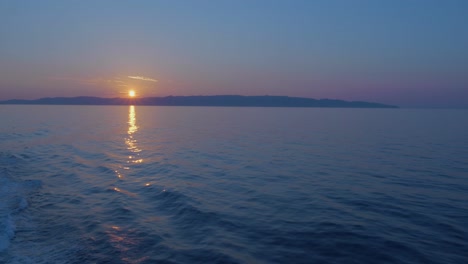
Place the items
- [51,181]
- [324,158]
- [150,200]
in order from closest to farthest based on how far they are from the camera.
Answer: [150,200]
[51,181]
[324,158]

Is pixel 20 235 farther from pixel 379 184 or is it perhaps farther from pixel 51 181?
pixel 379 184

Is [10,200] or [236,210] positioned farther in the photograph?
[10,200]

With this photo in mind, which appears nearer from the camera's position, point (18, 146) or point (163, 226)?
point (163, 226)

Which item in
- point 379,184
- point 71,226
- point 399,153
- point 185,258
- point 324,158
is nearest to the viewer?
point 185,258

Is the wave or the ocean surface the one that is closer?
the ocean surface

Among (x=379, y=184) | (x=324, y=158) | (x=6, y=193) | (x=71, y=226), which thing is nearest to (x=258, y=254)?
(x=71, y=226)

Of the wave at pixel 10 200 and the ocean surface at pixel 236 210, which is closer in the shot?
the ocean surface at pixel 236 210

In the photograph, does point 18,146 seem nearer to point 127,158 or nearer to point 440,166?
point 127,158

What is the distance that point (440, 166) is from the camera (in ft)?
88.9

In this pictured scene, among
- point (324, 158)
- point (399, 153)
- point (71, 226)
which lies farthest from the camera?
point (399, 153)

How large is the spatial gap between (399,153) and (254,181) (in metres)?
19.6

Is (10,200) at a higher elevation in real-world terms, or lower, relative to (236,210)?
lower

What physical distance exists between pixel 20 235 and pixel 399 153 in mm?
33259

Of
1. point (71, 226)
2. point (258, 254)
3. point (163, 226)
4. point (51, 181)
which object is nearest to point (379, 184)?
point (258, 254)
